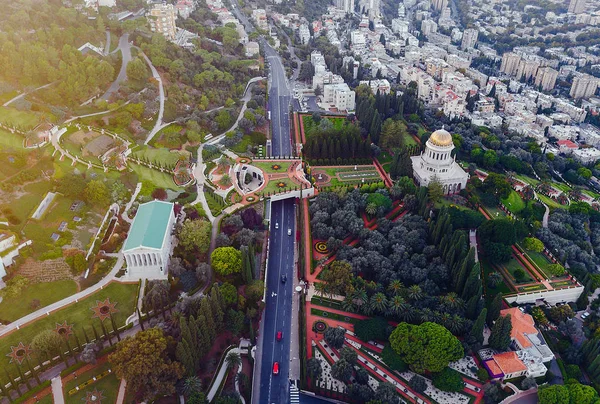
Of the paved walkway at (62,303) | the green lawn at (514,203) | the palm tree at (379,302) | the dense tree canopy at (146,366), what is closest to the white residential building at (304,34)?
the green lawn at (514,203)

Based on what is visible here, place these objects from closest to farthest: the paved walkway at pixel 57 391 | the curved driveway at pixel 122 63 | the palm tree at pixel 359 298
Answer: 1. the paved walkway at pixel 57 391
2. the palm tree at pixel 359 298
3. the curved driveway at pixel 122 63

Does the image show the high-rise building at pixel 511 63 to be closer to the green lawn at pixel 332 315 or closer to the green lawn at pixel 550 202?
the green lawn at pixel 550 202

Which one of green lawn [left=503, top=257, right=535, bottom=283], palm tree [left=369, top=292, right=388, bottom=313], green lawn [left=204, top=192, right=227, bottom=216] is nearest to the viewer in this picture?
palm tree [left=369, top=292, right=388, bottom=313]

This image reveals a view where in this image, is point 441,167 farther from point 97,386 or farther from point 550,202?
point 97,386

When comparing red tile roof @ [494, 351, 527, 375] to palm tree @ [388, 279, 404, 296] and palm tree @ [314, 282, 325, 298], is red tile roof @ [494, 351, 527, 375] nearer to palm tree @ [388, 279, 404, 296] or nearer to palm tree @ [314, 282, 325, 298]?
palm tree @ [388, 279, 404, 296]

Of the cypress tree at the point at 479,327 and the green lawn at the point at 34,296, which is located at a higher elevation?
the green lawn at the point at 34,296

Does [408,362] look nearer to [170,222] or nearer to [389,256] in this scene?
[389,256]

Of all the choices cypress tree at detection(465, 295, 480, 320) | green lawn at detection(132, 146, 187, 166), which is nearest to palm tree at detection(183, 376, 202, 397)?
cypress tree at detection(465, 295, 480, 320)
